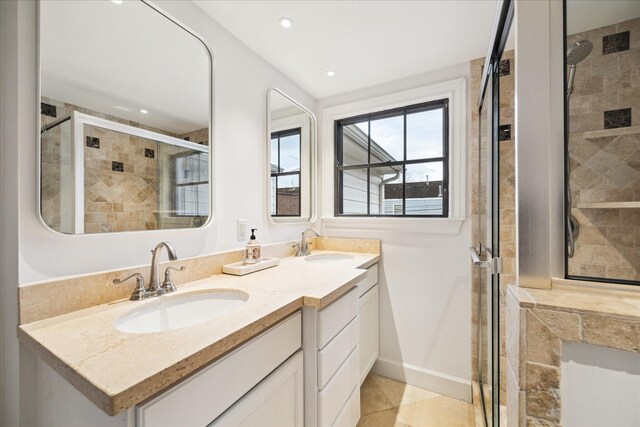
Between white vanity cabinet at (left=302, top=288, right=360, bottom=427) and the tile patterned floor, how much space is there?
0.32 m

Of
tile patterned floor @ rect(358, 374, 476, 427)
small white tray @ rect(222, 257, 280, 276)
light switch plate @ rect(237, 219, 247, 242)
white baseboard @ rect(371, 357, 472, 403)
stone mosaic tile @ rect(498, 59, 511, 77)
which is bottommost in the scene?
tile patterned floor @ rect(358, 374, 476, 427)

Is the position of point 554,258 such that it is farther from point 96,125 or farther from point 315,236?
point 315,236

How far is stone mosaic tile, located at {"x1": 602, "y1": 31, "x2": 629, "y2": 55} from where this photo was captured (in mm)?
778

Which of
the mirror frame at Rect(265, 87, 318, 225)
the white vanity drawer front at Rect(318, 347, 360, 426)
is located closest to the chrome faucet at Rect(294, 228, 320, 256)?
the mirror frame at Rect(265, 87, 318, 225)

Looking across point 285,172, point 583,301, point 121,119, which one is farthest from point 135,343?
point 285,172

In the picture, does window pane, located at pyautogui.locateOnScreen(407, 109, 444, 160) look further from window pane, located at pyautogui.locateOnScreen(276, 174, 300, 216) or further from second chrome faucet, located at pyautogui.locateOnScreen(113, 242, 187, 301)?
second chrome faucet, located at pyautogui.locateOnScreen(113, 242, 187, 301)

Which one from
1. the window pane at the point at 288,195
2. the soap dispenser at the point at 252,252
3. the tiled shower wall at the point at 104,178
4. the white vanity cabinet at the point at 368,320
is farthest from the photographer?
the window pane at the point at 288,195

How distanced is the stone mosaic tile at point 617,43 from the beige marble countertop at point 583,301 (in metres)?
0.70

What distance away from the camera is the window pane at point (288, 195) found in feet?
6.50

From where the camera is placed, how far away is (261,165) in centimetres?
178

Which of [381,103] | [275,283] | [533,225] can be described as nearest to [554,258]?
[533,225]

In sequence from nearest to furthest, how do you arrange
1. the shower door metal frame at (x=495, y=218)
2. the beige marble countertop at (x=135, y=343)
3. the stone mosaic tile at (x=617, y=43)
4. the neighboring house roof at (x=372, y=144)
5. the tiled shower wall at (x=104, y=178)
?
the beige marble countertop at (x=135, y=343)
the stone mosaic tile at (x=617, y=43)
the tiled shower wall at (x=104, y=178)
the shower door metal frame at (x=495, y=218)
the neighboring house roof at (x=372, y=144)

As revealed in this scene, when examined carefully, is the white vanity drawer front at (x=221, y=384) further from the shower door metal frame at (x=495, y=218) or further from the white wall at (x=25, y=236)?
the shower door metal frame at (x=495, y=218)

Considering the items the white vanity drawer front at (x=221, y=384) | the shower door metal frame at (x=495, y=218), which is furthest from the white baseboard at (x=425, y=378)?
the white vanity drawer front at (x=221, y=384)
